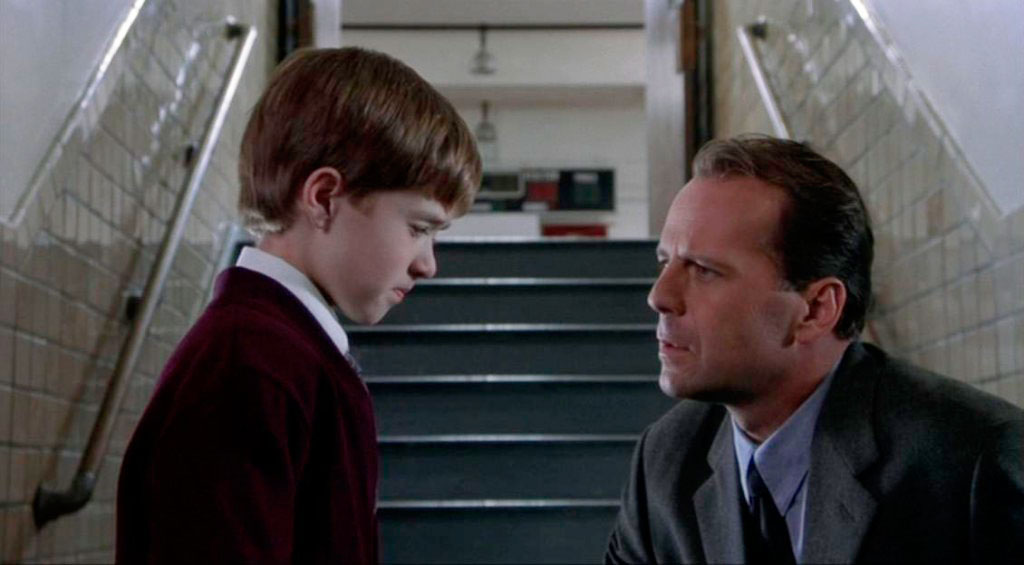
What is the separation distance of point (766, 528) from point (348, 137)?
0.73 m

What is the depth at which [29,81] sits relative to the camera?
262cm

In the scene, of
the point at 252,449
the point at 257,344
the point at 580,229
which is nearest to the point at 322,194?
the point at 257,344

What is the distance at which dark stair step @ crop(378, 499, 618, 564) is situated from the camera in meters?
3.80

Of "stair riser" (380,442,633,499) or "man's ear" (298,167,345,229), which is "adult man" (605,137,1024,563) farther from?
"stair riser" (380,442,633,499)

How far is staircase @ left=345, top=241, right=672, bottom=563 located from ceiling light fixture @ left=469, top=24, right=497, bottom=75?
5.73 meters

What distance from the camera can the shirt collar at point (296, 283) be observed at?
1435 millimetres

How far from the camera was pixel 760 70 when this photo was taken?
4.68m

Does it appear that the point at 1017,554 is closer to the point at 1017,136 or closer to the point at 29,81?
the point at 1017,136

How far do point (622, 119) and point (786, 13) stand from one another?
7.03 meters

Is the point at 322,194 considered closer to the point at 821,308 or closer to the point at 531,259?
the point at 821,308

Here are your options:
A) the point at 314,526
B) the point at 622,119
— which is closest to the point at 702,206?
the point at 314,526

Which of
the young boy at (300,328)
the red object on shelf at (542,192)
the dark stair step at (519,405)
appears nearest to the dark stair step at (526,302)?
the dark stair step at (519,405)

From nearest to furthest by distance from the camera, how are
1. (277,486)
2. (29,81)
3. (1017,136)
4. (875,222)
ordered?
1. (277,486)
2. (1017,136)
3. (29,81)
4. (875,222)

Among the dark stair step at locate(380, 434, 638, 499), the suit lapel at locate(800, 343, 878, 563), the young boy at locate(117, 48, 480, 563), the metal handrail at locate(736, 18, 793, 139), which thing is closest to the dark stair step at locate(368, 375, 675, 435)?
the dark stair step at locate(380, 434, 638, 499)
